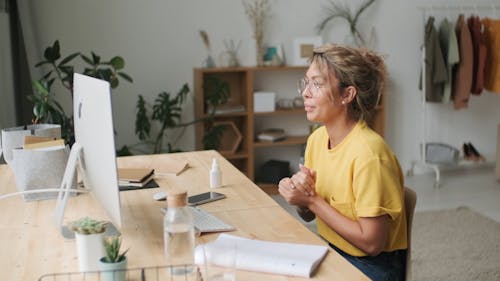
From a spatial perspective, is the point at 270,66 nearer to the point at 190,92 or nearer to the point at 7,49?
the point at 190,92

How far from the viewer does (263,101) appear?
491 cm

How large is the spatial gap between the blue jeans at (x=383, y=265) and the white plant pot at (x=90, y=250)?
31.4 inches

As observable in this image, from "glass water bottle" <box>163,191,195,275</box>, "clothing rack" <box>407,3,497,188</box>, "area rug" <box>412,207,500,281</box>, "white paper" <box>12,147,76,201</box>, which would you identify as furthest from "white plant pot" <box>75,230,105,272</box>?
"clothing rack" <box>407,3,497,188</box>

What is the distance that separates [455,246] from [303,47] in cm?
220

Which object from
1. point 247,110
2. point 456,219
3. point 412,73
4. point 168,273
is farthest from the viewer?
point 412,73

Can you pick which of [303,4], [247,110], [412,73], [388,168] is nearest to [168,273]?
[388,168]

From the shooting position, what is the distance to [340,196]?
182cm

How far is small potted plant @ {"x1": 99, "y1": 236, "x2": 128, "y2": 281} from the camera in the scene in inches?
49.9

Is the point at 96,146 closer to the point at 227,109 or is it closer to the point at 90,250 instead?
the point at 90,250

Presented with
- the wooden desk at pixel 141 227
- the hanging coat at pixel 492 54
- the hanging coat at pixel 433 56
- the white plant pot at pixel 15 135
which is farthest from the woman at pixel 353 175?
the hanging coat at pixel 492 54

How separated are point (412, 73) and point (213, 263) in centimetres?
453

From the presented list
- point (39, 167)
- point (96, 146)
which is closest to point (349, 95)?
point (96, 146)

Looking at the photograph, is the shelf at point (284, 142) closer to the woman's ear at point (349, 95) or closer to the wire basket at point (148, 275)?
the woman's ear at point (349, 95)

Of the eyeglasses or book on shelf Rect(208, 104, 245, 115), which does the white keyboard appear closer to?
the eyeglasses
